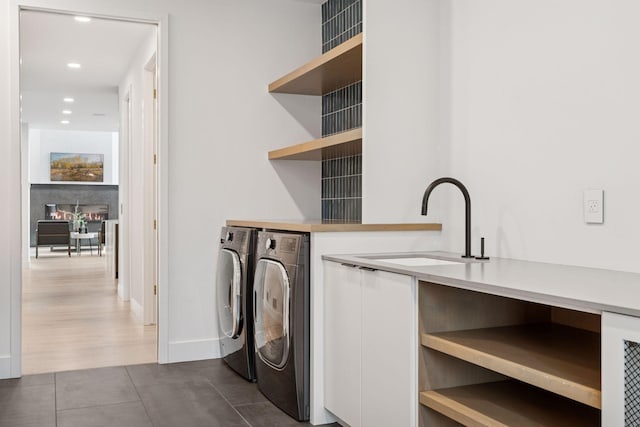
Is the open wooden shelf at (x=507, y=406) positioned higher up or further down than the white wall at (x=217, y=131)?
further down

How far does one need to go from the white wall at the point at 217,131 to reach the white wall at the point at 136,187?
3.95ft

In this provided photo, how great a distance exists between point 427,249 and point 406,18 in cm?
113

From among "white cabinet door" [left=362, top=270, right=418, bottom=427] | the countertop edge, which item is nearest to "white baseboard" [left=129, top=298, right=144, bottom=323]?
the countertop edge

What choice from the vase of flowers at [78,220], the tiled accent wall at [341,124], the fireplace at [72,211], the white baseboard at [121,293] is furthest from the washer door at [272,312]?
the fireplace at [72,211]

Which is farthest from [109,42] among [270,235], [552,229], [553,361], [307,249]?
[553,361]

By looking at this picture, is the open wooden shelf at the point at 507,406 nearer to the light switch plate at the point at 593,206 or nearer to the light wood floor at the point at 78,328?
the light switch plate at the point at 593,206

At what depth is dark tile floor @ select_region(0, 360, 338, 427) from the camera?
2797 millimetres

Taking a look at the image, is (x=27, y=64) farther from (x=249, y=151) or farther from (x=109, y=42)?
(x=249, y=151)

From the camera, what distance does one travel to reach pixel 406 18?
307 cm

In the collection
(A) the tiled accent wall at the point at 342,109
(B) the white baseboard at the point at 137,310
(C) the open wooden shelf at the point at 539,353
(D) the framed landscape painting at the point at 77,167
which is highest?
(D) the framed landscape painting at the point at 77,167

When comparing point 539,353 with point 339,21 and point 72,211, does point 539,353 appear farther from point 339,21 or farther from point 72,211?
point 72,211

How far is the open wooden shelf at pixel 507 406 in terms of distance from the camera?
182 centimetres

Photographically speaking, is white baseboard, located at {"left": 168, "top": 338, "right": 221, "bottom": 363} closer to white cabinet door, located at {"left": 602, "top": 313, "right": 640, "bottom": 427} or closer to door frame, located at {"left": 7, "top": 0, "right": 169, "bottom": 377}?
door frame, located at {"left": 7, "top": 0, "right": 169, "bottom": 377}

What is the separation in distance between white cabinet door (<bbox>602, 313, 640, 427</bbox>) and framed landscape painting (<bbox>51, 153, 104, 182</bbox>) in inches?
589
